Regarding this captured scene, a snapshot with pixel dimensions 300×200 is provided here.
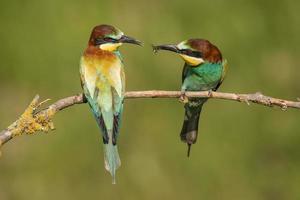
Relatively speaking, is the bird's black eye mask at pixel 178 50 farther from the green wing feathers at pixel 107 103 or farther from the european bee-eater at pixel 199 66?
the green wing feathers at pixel 107 103

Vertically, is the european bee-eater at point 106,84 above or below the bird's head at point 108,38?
below

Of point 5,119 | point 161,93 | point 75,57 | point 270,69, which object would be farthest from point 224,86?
point 161,93

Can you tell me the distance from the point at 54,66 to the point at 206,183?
1.07m

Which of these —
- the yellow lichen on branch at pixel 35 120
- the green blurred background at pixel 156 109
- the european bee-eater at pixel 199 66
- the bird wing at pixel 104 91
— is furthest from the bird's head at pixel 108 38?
the green blurred background at pixel 156 109

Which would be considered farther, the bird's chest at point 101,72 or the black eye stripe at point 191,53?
the black eye stripe at point 191,53

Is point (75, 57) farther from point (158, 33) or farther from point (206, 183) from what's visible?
point (206, 183)

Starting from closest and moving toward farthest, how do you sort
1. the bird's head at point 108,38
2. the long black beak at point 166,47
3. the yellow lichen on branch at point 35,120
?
the yellow lichen on branch at point 35,120
the bird's head at point 108,38
the long black beak at point 166,47

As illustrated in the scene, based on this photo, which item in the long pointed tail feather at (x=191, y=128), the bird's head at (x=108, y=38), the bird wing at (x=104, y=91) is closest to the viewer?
the bird wing at (x=104, y=91)

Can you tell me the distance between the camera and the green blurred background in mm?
5320

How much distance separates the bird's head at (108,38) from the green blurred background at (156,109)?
→ 1311mm

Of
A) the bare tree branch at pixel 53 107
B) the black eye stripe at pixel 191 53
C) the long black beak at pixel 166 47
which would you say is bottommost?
the bare tree branch at pixel 53 107

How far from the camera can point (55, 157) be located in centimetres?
538

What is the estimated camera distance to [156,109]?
18.3 feet

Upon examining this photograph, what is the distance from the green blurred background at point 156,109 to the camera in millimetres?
5320
